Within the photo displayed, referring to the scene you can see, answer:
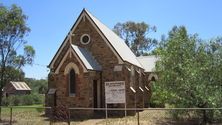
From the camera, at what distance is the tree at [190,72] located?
63.8ft

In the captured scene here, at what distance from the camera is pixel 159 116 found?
2356cm

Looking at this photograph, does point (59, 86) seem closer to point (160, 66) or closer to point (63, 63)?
point (63, 63)

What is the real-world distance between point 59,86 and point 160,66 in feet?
26.8

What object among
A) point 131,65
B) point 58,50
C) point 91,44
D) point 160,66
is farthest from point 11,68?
point 160,66

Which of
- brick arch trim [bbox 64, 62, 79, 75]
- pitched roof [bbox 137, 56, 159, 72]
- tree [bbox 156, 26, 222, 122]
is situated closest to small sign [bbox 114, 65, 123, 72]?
brick arch trim [bbox 64, 62, 79, 75]

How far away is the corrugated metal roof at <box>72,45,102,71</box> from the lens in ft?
83.5

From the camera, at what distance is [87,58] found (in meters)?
26.8

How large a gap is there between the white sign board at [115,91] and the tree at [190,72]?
310 cm

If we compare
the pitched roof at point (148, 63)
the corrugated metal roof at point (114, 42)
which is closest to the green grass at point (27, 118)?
the corrugated metal roof at point (114, 42)

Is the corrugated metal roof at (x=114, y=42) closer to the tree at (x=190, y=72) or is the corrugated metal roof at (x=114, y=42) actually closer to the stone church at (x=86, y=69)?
the stone church at (x=86, y=69)

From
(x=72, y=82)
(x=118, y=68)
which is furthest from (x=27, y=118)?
(x=118, y=68)

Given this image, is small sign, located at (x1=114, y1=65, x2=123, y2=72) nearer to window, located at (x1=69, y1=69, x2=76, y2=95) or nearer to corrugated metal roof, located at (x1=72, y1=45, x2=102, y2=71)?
corrugated metal roof, located at (x1=72, y1=45, x2=102, y2=71)

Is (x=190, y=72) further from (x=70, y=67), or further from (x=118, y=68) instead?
(x=70, y=67)

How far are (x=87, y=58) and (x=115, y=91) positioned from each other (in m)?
7.36
